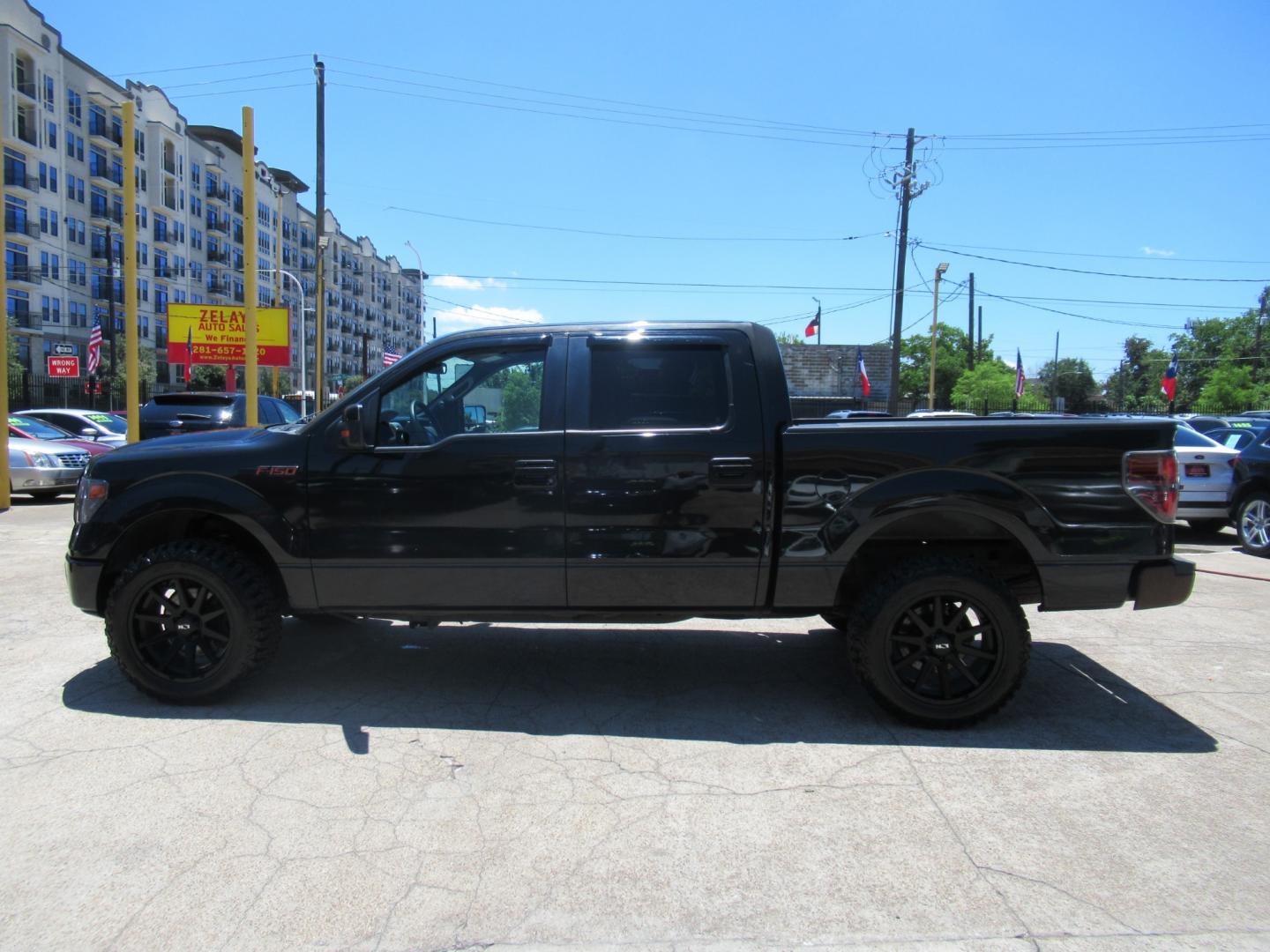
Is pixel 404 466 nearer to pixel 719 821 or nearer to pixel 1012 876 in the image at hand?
pixel 719 821

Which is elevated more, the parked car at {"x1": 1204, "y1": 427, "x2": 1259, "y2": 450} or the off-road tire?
the parked car at {"x1": 1204, "y1": 427, "x2": 1259, "y2": 450}

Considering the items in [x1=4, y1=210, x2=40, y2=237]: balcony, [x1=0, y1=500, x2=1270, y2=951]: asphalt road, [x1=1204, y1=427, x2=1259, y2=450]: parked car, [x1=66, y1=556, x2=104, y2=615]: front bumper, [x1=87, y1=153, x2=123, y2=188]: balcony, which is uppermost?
[x1=87, y1=153, x2=123, y2=188]: balcony

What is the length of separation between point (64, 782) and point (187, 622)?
0.99 m

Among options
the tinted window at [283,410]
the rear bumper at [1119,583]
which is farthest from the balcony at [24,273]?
the rear bumper at [1119,583]

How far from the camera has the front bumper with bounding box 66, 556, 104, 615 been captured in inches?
176

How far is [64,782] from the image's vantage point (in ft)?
11.9

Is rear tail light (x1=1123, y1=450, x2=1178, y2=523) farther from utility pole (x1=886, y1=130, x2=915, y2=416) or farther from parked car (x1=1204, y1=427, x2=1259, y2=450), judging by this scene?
utility pole (x1=886, y1=130, x2=915, y2=416)

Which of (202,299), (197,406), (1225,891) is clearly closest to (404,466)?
(1225,891)

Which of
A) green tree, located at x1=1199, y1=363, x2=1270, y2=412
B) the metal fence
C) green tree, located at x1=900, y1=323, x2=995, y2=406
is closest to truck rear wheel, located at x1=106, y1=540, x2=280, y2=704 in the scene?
the metal fence

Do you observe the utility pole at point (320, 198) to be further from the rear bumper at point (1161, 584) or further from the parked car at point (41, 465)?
the rear bumper at point (1161, 584)

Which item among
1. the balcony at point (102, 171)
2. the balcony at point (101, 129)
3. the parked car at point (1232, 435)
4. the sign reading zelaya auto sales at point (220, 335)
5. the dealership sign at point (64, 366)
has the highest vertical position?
the balcony at point (101, 129)

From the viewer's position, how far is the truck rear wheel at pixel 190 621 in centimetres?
437

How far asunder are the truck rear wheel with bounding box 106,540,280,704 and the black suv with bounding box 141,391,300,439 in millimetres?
8701

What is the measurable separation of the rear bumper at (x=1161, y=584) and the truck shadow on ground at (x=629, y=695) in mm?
701
